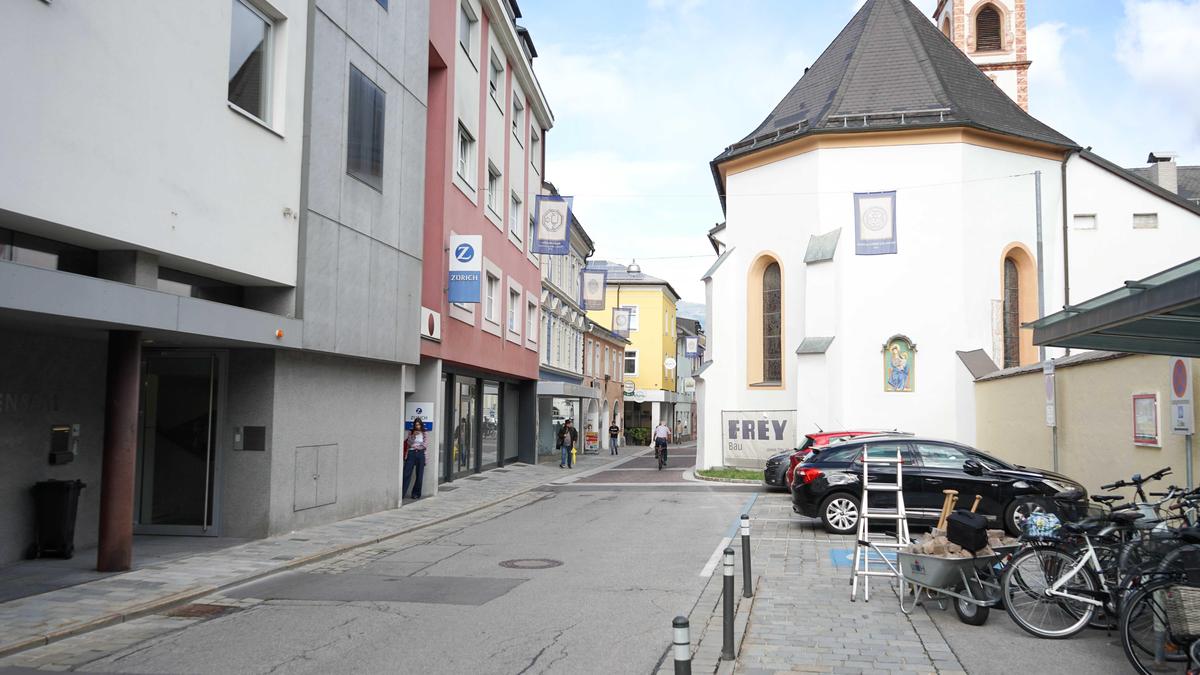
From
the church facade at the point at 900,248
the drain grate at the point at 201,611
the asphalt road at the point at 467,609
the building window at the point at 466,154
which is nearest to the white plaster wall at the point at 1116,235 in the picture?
the church facade at the point at 900,248

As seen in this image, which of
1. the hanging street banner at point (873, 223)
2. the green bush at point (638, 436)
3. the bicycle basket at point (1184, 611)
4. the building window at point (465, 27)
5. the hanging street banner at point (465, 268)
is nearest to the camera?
Result: the bicycle basket at point (1184, 611)

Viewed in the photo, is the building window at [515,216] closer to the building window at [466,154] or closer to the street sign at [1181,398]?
the building window at [466,154]

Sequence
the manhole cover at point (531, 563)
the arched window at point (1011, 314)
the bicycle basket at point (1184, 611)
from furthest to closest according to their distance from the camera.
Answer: the arched window at point (1011, 314)
the manhole cover at point (531, 563)
the bicycle basket at point (1184, 611)

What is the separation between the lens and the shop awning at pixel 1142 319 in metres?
6.80

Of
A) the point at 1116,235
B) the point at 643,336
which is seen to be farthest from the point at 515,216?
the point at 643,336

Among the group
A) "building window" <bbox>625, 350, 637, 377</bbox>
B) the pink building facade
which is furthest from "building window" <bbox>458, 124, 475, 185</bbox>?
"building window" <bbox>625, 350, 637, 377</bbox>

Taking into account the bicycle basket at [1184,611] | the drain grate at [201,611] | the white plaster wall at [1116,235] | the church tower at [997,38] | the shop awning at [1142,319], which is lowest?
the drain grate at [201,611]

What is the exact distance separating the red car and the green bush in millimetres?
37750

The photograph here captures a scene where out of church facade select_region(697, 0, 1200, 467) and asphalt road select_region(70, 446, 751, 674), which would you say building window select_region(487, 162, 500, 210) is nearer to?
church facade select_region(697, 0, 1200, 467)

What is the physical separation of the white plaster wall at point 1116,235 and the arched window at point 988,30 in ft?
50.7

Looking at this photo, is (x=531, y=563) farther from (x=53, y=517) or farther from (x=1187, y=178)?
(x=1187, y=178)

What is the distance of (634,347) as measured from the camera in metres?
65.4

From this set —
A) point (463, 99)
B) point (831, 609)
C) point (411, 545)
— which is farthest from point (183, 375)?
point (463, 99)

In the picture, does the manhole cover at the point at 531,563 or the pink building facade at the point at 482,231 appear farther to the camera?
the pink building facade at the point at 482,231
